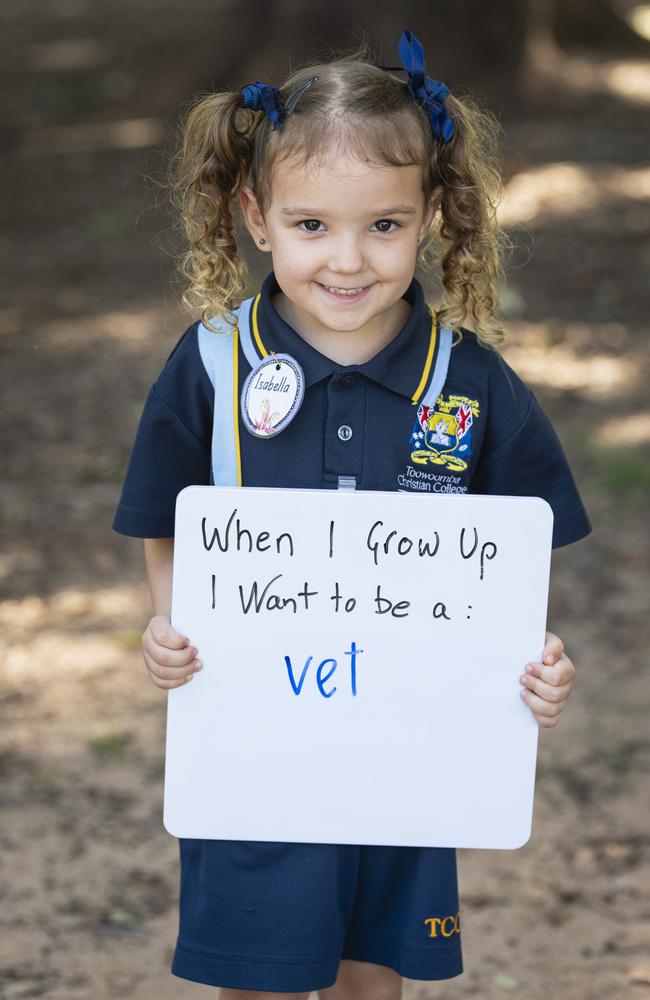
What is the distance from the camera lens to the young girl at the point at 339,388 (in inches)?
73.6

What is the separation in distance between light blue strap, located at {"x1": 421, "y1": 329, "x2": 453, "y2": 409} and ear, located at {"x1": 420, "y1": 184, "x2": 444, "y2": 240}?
15 centimetres

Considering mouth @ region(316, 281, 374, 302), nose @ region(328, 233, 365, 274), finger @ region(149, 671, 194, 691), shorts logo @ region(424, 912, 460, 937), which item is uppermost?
nose @ region(328, 233, 365, 274)

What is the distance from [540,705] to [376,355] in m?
0.55

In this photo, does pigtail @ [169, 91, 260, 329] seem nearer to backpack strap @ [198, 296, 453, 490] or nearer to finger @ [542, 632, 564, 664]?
backpack strap @ [198, 296, 453, 490]

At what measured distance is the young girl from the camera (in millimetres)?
1870

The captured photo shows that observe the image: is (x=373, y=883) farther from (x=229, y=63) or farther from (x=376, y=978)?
(x=229, y=63)

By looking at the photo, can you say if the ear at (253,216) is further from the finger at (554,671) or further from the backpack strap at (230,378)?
the finger at (554,671)

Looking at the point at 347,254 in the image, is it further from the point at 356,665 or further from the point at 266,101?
the point at 356,665

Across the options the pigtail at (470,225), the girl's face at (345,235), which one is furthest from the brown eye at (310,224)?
the pigtail at (470,225)

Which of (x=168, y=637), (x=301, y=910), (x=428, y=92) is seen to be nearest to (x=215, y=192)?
(x=428, y=92)

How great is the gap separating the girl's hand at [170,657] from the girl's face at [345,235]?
0.48 meters

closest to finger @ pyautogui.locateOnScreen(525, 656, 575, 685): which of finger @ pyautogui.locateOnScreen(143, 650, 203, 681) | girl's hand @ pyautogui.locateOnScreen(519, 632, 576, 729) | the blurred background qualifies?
girl's hand @ pyautogui.locateOnScreen(519, 632, 576, 729)

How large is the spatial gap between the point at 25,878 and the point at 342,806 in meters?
1.41

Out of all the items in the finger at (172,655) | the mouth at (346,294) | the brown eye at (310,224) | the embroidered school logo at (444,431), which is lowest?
the finger at (172,655)
